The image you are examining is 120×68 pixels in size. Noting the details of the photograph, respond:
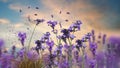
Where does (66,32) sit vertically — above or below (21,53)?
above

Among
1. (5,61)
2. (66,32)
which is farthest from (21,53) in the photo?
(66,32)

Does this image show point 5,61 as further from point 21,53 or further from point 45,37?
point 45,37

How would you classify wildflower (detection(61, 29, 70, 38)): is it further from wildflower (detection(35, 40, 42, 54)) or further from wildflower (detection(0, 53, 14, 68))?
wildflower (detection(0, 53, 14, 68))

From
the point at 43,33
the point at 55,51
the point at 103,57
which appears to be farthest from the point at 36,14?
the point at 103,57

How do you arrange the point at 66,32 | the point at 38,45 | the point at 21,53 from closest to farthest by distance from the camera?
the point at 66,32, the point at 38,45, the point at 21,53

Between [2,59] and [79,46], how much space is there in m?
1.31

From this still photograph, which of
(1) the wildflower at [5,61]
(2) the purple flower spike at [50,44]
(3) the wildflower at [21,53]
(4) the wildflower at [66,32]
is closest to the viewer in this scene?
(4) the wildflower at [66,32]

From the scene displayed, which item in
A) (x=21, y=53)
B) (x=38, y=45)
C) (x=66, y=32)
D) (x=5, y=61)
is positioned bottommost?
(x=5, y=61)

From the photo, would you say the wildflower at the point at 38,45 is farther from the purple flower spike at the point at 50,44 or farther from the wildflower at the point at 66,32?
the wildflower at the point at 66,32

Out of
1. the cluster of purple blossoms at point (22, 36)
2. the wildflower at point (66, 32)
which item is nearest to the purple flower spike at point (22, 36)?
the cluster of purple blossoms at point (22, 36)

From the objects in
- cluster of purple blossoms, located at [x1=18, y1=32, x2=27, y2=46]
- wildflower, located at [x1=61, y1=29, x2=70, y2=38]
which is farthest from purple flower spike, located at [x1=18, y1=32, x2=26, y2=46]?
wildflower, located at [x1=61, y1=29, x2=70, y2=38]

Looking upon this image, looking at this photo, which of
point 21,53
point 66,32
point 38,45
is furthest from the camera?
point 21,53

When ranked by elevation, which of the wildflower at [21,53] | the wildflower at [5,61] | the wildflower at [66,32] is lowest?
the wildflower at [5,61]

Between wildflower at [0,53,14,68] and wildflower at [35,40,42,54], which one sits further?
wildflower at [0,53,14,68]
